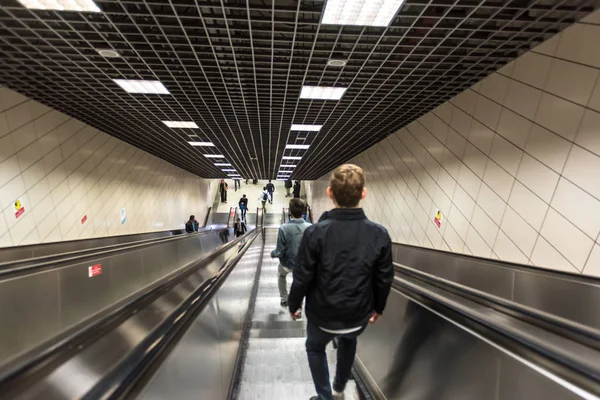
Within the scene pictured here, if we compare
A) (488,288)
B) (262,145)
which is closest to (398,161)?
(262,145)

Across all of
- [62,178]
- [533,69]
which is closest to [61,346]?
[533,69]

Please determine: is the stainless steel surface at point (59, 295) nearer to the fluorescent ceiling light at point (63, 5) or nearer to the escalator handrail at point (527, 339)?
the escalator handrail at point (527, 339)

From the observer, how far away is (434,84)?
569cm

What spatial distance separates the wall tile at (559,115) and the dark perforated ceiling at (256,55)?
0.84m

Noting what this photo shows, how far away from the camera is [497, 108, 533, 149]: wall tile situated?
4586 millimetres

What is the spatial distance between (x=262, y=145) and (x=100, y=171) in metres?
4.98

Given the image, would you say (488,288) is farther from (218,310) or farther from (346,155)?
(346,155)

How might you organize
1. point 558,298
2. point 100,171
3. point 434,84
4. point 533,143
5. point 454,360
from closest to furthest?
point 454,360, point 558,298, point 533,143, point 434,84, point 100,171

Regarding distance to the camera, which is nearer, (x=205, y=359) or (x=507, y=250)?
(x=205, y=359)

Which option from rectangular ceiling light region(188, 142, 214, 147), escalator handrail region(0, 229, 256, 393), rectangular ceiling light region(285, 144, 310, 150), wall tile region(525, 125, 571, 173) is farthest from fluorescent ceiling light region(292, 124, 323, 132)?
escalator handrail region(0, 229, 256, 393)

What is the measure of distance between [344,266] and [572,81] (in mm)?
4066

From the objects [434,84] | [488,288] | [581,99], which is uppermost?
[434,84]

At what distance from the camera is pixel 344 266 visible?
1.77 metres

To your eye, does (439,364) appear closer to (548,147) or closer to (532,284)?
(532,284)
